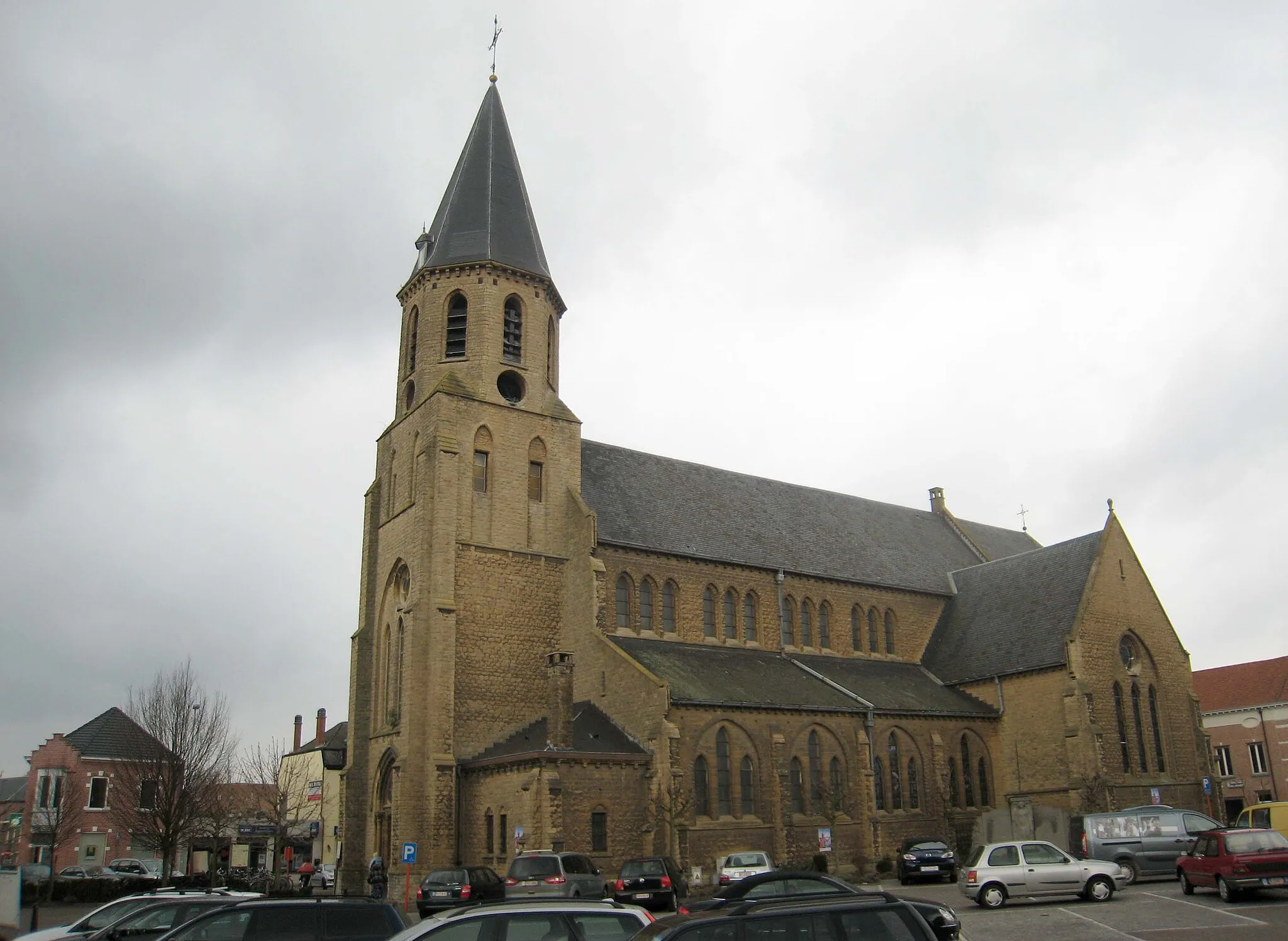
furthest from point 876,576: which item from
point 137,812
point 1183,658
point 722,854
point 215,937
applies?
point 215,937

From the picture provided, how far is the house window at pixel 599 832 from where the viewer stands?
29.5 meters

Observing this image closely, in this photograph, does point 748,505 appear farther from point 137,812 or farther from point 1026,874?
point 137,812

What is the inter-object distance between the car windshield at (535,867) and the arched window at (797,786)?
12.1 meters

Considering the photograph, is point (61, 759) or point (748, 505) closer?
point (748, 505)

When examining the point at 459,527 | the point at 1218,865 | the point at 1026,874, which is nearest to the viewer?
the point at 1218,865

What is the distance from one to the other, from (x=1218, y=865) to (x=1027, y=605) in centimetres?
2218

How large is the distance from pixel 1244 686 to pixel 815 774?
136ft

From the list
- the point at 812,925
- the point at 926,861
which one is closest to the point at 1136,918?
the point at 926,861

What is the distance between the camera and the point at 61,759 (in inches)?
2222

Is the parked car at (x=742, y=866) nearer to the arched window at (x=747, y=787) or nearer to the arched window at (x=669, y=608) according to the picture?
the arched window at (x=747, y=787)

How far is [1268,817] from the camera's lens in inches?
1086

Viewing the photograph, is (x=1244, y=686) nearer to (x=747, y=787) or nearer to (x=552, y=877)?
(x=747, y=787)

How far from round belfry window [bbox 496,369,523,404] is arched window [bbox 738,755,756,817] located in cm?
1480

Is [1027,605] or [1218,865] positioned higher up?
[1027,605]
